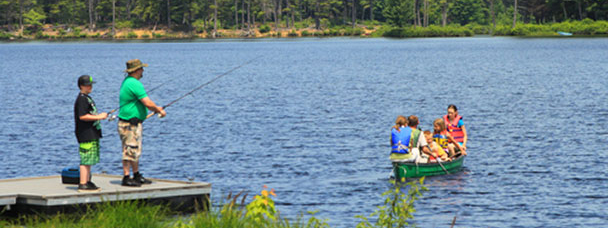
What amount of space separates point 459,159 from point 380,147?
651cm

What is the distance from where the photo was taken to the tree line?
177750 millimetres

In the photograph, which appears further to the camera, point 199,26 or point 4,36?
point 199,26

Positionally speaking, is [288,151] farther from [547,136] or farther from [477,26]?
[477,26]

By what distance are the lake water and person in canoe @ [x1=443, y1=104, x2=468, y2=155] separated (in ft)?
3.21

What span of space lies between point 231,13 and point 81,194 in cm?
17569

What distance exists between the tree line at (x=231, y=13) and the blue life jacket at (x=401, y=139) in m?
151

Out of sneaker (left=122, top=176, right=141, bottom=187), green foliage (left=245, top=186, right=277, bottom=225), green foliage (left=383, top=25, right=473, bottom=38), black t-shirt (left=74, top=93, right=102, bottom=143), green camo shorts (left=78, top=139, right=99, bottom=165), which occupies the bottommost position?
green foliage (left=383, top=25, right=473, bottom=38)

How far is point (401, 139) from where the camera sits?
68.2 ft

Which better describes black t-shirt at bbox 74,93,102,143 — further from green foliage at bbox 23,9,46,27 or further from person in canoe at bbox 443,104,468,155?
green foliage at bbox 23,9,46,27

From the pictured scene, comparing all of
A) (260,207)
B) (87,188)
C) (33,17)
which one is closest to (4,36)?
(33,17)

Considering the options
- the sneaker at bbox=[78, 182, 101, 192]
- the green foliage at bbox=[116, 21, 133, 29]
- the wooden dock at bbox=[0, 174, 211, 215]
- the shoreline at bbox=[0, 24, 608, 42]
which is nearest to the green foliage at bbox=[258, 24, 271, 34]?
the shoreline at bbox=[0, 24, 608, 42]

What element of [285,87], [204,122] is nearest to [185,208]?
[204,122]

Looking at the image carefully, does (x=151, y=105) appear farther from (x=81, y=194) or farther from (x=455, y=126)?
(x=455, y=126)

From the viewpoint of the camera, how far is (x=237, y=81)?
69188 millimetres
